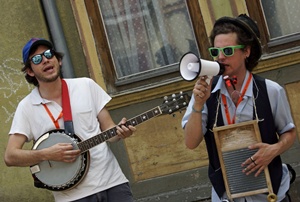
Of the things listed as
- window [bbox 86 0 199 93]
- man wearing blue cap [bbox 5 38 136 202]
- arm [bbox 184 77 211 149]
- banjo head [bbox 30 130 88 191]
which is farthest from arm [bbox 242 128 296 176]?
window [bbox 86 0 199 93]

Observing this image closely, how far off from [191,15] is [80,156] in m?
3.24

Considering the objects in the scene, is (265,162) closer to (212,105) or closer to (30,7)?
(212,105)

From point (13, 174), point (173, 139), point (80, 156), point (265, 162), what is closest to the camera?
point (265, 162)

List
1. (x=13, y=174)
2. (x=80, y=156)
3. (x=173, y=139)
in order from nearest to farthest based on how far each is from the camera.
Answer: (x=80, y=156) < (x=173, y=139) < (x=13, y=174)

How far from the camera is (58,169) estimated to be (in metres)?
5.16

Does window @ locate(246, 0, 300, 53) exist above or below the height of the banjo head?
above

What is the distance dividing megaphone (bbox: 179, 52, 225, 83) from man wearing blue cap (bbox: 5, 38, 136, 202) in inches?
51.2

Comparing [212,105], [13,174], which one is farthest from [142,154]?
[212,105]

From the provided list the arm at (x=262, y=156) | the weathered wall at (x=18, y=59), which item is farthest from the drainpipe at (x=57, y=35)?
the arm at (x=262, y=156)

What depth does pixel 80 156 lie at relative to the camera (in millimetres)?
5039

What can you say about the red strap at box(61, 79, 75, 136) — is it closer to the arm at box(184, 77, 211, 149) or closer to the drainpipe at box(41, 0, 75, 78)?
the arm at box(184, 77, 211, 149)

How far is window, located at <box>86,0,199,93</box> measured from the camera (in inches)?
315

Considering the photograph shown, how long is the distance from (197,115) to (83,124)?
142cm

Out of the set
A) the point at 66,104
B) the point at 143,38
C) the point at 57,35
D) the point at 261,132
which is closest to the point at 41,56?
the point at 66,104
